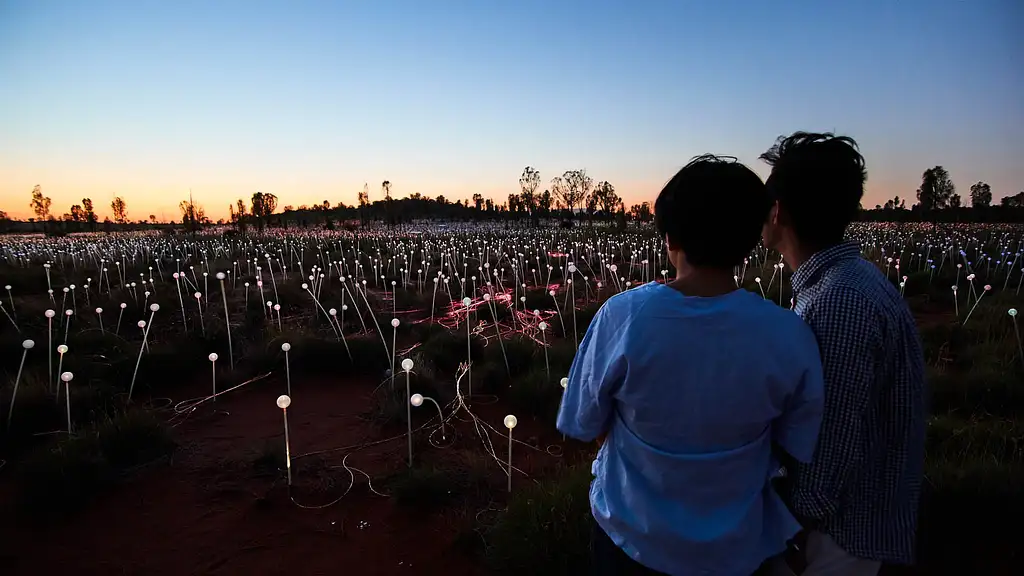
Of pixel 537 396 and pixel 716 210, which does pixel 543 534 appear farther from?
pixel 537 396

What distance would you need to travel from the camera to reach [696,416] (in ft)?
3.74

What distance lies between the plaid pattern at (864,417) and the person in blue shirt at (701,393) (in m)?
0.09

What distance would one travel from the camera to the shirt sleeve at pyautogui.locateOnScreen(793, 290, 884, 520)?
1.19 meters

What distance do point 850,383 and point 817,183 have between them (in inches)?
19.8

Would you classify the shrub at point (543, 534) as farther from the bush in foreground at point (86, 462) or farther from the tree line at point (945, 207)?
Result: the tree line at point (945, 207)

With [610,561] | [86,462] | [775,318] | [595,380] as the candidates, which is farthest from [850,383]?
[86,462]

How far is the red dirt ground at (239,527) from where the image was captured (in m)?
2.44

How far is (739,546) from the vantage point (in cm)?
122

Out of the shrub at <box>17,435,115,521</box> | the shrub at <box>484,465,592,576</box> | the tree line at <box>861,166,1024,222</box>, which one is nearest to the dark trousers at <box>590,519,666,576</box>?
the shrub at <box>484,465,592,576</box>

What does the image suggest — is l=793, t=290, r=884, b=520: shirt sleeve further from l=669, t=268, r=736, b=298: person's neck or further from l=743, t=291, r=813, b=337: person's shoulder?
l=669, t=268, r=736, b=298: person's neck

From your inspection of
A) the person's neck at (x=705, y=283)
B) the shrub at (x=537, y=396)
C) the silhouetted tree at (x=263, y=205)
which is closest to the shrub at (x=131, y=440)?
the shrub at (x=537, y=396)

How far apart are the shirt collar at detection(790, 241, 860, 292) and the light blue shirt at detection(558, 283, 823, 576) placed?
0.82 feet

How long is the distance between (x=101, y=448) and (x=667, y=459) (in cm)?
372

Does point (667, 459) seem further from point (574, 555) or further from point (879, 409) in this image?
point (574, 555)
